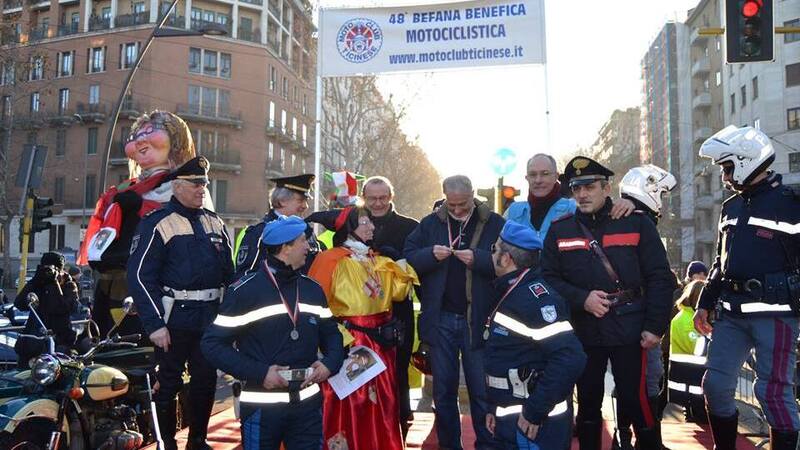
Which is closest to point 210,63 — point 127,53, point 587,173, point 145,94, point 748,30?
point 145,94

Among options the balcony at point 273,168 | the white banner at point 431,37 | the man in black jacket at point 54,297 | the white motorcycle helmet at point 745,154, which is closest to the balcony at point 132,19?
the balcony at point 273,168

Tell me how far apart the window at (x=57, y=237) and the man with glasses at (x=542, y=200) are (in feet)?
171

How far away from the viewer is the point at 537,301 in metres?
3.53

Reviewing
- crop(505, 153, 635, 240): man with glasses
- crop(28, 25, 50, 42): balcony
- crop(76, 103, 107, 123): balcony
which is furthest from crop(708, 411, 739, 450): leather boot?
crop(28, 25, 50, 42): balcony

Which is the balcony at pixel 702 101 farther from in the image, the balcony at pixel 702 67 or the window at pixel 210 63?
the window at pixel 210 63

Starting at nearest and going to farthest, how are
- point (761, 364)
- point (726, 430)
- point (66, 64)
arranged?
point (761, 364) → point (726, 430) → point (66, 64)

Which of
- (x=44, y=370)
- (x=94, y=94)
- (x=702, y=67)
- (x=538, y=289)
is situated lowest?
(x=44, y=370)

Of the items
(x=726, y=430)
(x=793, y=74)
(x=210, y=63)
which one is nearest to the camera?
(x=726, y=430)

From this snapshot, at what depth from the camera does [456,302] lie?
503 centimetres

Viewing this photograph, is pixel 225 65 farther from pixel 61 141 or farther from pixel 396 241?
pixel 396 241

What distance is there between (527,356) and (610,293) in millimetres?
1048

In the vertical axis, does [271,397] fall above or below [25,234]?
below

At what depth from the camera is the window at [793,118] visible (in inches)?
1563

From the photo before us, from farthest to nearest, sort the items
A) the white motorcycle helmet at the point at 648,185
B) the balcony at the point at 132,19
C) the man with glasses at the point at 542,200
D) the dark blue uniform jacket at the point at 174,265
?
the balcony at the point at 132,19 < the man with glasses at the point at 542,200 < the white motorcycle helmet at the point at 648,185 < the dark blue uniform jacket at the point at 174,265
